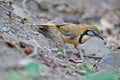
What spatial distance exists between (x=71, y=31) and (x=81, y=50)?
591 mm

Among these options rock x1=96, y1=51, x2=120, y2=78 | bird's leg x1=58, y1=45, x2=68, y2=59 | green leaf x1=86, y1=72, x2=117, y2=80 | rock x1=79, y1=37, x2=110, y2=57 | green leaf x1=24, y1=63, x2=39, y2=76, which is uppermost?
rock x1=79, y1=37, x2=110, y2=57

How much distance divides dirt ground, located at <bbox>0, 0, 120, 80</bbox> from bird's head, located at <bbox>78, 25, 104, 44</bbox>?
0.34 m

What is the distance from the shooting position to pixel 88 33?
638 centimetres

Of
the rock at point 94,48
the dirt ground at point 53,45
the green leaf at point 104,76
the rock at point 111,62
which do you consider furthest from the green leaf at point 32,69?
the rock at point 94,48

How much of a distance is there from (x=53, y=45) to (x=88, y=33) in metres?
0.69

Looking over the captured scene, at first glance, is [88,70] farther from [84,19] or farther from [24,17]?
[84,19]

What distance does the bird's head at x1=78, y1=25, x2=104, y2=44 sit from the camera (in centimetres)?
634

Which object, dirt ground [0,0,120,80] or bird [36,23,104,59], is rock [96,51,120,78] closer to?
dirt ground [0,0,120,80]

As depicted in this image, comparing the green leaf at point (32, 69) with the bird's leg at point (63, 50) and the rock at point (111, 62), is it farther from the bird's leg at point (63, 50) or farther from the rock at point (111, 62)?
the bird's leg at point (63, 50)

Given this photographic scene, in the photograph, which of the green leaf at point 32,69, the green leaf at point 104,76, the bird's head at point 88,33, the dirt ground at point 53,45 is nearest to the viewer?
the green leaf at point 32,69

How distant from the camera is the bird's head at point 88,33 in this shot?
6343 millimetres

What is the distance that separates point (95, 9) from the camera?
11461 millimetres

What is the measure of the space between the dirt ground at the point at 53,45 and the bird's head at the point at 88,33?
342 mm

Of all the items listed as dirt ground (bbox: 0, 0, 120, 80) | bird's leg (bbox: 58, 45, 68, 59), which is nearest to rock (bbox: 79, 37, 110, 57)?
dirt ground (bbox: 0, 0, 120, 80)
